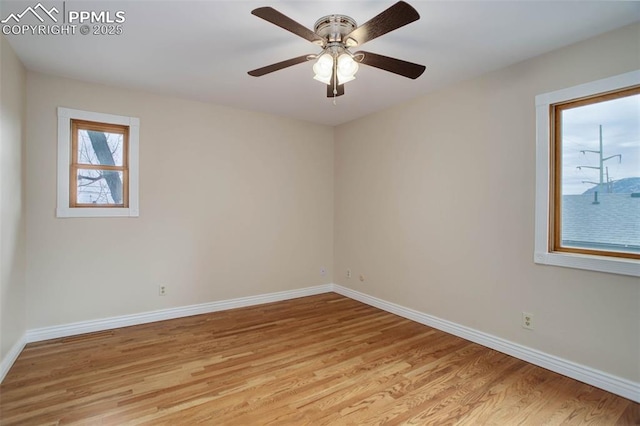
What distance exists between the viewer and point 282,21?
5.61 ft

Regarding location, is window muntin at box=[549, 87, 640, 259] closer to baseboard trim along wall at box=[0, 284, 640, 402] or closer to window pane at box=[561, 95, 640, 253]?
window pane at box=[561, 95, 640, 253]

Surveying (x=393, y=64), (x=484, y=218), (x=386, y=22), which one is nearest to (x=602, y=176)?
(x=484, y=218)

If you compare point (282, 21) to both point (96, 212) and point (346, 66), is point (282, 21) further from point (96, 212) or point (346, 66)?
point (96, 212)

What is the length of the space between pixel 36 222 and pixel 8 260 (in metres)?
0.62

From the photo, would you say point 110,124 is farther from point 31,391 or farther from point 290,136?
point 31,391

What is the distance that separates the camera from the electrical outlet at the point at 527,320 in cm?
268

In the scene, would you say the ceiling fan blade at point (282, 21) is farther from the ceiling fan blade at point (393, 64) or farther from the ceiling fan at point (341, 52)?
the ceiling fan blade at point (393, 64)

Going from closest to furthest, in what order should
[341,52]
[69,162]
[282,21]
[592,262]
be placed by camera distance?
1. [282,21]
2. [341,52]
3. [592,262]
4. [69,162]

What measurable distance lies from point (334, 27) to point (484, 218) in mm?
2229

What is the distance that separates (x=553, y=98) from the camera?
254 cm

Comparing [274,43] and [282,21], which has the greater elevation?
[274,43]

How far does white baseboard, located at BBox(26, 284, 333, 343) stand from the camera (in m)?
3.07

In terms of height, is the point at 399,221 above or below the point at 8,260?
above

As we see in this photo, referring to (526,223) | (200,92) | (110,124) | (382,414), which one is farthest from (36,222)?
(526,223)
